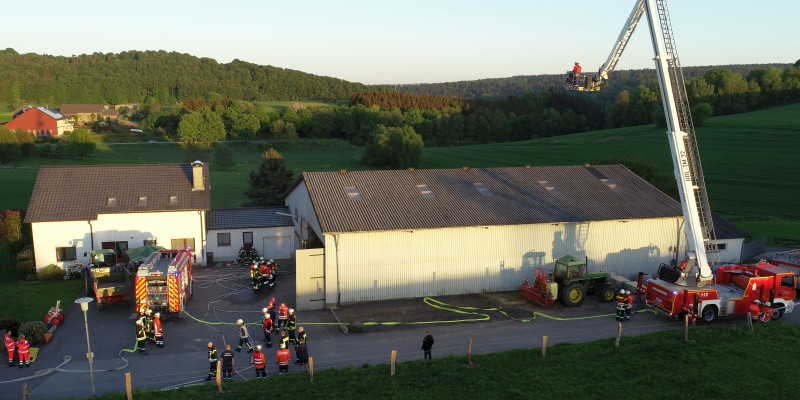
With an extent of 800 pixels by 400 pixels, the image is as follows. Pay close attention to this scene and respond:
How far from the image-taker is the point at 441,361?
1800 centimetres

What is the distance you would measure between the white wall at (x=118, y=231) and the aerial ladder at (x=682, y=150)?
21443 millimetres

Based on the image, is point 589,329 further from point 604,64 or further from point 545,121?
point 545,121

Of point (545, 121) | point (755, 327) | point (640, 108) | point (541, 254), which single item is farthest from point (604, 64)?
point (545, 121)

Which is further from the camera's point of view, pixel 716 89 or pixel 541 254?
pixel 716 89

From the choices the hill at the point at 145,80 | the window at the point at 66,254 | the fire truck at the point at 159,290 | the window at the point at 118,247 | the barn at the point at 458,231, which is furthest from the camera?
the hill at the point at 145,80

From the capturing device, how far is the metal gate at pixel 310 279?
24172 millimetres

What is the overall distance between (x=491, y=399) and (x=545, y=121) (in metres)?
115

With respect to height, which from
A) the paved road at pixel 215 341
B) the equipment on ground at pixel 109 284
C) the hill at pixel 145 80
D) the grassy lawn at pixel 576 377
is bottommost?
the paved road at pixel 215 341

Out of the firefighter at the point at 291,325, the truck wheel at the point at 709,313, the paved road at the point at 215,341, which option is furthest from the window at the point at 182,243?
the truck wheel at the point at 709,313

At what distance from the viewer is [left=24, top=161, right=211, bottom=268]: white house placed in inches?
1155

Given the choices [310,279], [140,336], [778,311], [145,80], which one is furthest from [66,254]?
[145,80]

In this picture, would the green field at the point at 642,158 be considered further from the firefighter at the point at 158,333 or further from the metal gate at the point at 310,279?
the firefighter at the point at 158,333

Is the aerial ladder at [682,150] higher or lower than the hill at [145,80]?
lower

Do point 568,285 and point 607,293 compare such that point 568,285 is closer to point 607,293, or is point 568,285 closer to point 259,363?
point 607,293
